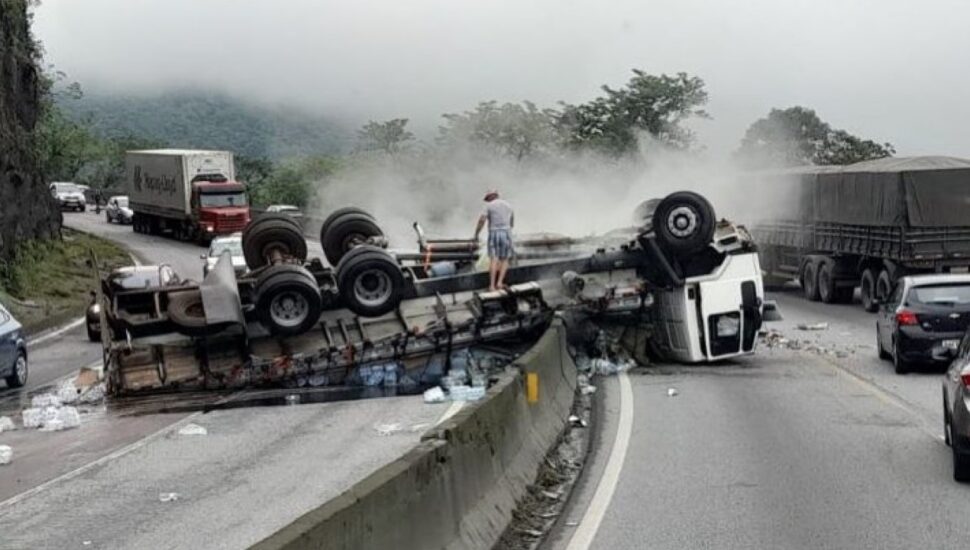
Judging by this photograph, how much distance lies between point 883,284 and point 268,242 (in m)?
16.8

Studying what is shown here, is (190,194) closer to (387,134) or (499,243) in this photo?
(387,134)

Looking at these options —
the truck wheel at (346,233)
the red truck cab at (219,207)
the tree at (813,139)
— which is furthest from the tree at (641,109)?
the truck wheel at (346,233)

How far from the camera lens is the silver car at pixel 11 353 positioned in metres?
21.3

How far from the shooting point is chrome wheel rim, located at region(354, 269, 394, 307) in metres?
19.7

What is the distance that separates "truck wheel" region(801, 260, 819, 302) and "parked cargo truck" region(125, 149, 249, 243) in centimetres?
2842

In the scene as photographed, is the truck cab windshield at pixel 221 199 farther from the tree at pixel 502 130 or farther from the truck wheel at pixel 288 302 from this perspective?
the truck wheel at pixel 288 302

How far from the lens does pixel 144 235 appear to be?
73.6 meters

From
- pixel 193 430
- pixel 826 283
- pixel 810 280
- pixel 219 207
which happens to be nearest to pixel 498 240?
pixel 193 430

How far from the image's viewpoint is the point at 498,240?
21734 millimetres

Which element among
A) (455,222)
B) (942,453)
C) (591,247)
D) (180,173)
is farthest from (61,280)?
(942,453)

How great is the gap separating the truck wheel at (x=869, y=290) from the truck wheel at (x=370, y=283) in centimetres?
1761

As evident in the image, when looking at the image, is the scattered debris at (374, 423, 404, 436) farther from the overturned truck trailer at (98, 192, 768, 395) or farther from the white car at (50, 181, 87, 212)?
the white car at (50, 181, 87, 212)

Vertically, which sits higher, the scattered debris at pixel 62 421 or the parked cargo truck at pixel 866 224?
the parked cargo truck at pixel 866 224

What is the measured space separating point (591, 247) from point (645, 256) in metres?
1.54
